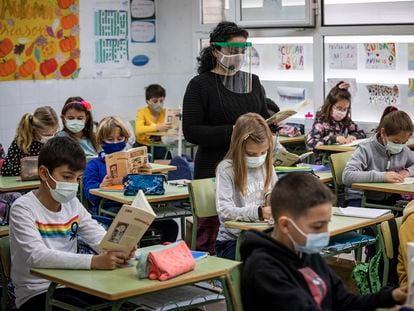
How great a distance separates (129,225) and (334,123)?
4716 mm

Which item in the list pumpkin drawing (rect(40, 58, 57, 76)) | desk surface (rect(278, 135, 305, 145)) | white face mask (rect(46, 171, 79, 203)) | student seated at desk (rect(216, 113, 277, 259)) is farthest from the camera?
pumpkin drawing (rect(40, 58, 57, 76))

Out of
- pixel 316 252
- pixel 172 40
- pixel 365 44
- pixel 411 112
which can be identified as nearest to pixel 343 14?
pixel 365 44

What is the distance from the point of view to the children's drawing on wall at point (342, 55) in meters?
8.84

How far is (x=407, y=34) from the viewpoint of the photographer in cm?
828

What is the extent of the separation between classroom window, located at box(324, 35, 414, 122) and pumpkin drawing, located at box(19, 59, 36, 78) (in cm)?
304

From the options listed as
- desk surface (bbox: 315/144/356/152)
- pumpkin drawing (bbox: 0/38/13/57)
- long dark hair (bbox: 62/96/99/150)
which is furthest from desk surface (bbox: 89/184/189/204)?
pumpkin drawing (bbox: 0/38/13/57)

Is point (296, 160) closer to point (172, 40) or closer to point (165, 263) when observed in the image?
point (165, 263)

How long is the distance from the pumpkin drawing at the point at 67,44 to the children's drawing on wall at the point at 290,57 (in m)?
2.24

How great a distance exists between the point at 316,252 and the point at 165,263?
2.99 feet

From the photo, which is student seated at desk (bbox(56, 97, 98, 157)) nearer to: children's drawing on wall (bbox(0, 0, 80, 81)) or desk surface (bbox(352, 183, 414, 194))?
desk surface (bbox(352, 183, 414, 194))

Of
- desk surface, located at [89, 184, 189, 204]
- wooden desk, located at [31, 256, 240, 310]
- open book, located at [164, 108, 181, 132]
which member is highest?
open book, located at [164, 108, 181, 132]

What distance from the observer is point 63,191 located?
4000 mm

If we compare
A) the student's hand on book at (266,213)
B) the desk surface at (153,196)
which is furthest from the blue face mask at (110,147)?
the student's hand on book at (266,213)

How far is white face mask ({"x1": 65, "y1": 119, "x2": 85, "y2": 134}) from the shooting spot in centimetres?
695
